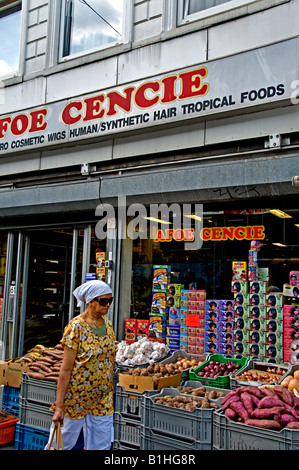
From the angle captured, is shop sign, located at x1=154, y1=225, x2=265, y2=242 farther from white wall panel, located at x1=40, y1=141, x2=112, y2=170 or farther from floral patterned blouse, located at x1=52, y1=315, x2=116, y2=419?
floral patterned blouse, located at x1=52, y1=315, x2=116, y2=419

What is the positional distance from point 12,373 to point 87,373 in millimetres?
2693

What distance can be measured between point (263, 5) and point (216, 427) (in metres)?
6.07

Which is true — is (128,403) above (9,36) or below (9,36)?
below

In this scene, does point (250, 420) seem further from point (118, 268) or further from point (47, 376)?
point (118, 268)

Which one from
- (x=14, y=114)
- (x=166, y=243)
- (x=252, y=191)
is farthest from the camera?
(x=14, y=114)

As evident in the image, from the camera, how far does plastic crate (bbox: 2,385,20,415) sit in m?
6.06

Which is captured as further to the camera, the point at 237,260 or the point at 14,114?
the point at 14,114

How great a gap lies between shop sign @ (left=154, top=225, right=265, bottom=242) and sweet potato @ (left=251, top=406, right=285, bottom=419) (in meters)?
3.49

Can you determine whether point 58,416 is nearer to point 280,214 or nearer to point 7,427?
point 7,427

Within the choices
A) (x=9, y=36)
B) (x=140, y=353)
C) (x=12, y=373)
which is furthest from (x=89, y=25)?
(x=12, y=373)

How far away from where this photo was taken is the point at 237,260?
7.34 meters

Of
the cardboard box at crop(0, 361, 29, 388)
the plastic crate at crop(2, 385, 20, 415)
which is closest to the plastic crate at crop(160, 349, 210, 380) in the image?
the cardboard box at crop(0, 361, 29, 388)

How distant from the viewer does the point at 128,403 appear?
505 centimetres
